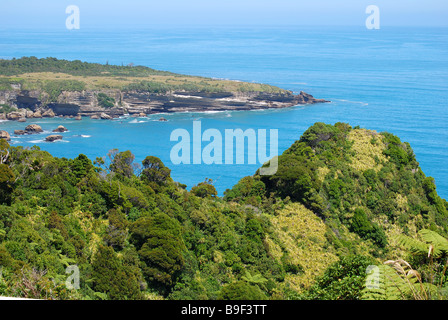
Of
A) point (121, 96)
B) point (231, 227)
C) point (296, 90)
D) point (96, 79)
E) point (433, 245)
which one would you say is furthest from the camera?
point (96, 79)

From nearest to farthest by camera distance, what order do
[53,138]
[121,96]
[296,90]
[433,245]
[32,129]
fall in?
[433,245] < [53,138] < [32,129] < [121,96] < [296,90]

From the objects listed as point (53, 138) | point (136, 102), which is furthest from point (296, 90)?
point (53, 138)

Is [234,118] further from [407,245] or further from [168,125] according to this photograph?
[407,245]

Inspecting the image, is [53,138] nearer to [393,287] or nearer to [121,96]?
[121,96]

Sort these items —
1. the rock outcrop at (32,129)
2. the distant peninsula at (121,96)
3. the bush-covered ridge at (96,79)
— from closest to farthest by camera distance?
1. the rock outcrop at (32,129)
2. the distant peninsula at (121,96)
3. the bush-covered ridge at (96,79)

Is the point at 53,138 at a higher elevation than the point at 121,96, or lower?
Answer: lower

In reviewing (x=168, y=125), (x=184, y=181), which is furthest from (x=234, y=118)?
(x=184, y=181)

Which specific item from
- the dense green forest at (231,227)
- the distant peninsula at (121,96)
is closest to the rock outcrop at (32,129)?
the distant peninsula at (121,96)

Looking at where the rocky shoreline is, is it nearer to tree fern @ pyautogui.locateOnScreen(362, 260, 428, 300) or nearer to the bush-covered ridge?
the bush-covered ridge

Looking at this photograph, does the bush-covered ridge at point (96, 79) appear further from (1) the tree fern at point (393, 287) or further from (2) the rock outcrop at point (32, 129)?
(1) the tree fern at point (393, 287)
